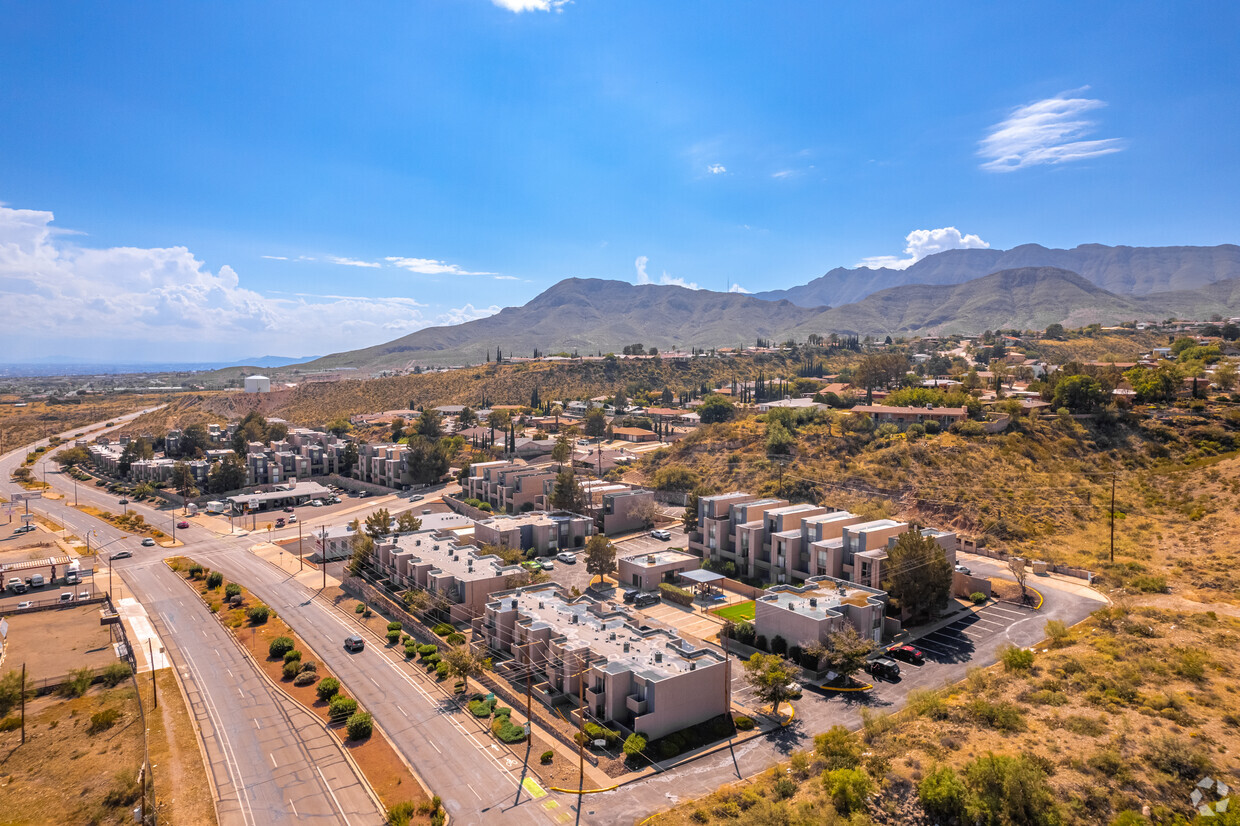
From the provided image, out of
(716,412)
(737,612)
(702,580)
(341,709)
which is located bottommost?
(737,612)

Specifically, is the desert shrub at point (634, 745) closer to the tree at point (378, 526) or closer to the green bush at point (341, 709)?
the green bush at point (341, 709)

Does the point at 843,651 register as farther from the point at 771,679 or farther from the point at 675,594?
the point at 675,594

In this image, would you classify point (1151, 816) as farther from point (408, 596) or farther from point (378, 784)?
point (408, 596)

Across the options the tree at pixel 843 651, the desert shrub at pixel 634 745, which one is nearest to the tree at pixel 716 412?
the tree at pixel 843 651

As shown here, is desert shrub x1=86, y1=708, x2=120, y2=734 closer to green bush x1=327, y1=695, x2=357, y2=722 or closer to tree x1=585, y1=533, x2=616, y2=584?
green bush x1=327, y1=695, x2=357, y2=722

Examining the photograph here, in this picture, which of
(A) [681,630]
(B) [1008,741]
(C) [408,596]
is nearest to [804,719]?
(B) [1008,741]

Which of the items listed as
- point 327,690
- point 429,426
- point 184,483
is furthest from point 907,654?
point 184,483
